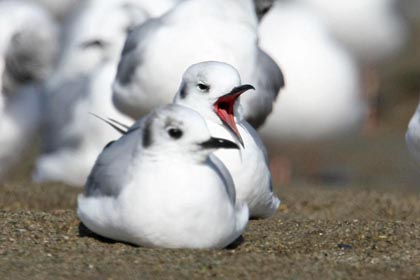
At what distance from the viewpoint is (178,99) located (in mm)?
5102

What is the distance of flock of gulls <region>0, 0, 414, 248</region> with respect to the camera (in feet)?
14.0

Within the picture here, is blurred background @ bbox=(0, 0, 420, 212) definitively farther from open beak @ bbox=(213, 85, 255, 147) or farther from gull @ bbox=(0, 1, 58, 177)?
open beak @ bbox=(213, 85, 255, 147)

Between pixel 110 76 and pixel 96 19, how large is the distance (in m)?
1.36

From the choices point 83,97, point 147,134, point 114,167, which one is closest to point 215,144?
point 147,134

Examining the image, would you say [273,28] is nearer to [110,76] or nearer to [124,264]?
[110,76]

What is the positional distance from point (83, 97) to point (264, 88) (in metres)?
1.75

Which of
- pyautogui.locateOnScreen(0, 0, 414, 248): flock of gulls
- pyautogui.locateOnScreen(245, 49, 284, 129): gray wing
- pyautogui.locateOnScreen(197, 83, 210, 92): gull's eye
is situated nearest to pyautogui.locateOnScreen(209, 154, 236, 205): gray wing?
pyautogui.locateOnScreen(0, 0, 414, 248): flock of gulls

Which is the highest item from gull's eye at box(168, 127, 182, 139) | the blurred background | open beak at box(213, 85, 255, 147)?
gull's eye at box(168, 127, 182, 139)

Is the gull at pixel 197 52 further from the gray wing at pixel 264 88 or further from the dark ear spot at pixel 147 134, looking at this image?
the dark ear spot at pixel 147 134

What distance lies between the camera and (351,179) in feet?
33.0

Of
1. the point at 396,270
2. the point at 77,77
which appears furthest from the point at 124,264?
the point at 77,77

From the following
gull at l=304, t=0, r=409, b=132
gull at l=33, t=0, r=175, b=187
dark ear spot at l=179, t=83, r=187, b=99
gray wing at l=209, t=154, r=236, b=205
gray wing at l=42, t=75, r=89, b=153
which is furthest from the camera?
gull at l=304, t=0, r=409, b=132

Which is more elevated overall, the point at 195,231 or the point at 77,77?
the point at 195,231

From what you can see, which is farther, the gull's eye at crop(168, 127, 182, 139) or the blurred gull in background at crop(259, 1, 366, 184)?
the blurred gull in background at crop(259, 1, 366, 184)
